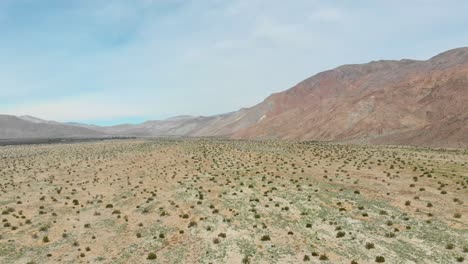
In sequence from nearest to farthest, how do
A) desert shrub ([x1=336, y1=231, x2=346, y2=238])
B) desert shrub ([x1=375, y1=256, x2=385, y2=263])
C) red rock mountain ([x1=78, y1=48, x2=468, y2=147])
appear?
desert shrub ([x1=375, y1=256, x2=385, y2=263]) → desert shrub ([x1=336, y1=231, x2=346, y2=238]) → red rock mountain ([x1=78, y1=48, x2=468, y2=147])

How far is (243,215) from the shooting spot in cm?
2948

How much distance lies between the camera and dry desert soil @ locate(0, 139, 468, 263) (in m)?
23.5

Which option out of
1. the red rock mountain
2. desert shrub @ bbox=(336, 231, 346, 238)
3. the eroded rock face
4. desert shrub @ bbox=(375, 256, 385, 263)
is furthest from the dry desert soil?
the eroded rock face

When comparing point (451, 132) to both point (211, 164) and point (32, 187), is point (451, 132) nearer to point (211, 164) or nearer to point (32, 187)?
point (211, 164)

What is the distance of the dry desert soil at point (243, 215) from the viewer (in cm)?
2347

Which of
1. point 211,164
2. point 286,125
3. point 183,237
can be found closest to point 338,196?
point 183,237

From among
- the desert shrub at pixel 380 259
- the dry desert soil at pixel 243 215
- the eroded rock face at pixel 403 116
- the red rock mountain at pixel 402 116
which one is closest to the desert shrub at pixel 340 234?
the dry desert soil at pixel 243 215

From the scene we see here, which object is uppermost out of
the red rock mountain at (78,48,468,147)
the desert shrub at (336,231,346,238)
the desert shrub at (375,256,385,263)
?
the red rock mountain at (78,48,468,147)

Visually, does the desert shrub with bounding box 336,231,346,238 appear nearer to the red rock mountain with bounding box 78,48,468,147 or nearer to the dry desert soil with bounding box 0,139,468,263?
the dry desert soil with bounding box 0,139,468,263

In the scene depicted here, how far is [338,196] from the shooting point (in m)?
34.5

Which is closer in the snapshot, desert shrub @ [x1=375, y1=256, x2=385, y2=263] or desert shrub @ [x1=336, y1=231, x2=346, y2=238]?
desert shrub @ [x1=375, y1=256, x2=385, y2=263]

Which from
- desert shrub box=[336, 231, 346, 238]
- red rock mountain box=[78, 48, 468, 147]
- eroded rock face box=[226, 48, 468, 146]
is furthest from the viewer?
eroded rock face box=[226, 48, 468, 146]

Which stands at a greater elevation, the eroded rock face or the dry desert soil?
the eroded rock face

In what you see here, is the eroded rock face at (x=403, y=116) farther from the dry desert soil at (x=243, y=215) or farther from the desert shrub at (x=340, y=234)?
the desert shrub at (x=340, y=234)
